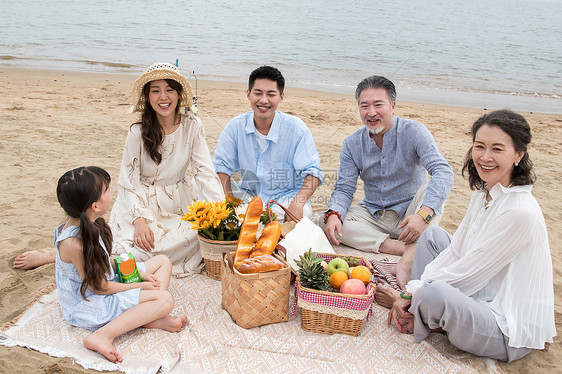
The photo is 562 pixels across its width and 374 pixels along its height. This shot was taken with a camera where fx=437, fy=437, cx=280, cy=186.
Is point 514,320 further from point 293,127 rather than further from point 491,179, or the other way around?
point 293,127

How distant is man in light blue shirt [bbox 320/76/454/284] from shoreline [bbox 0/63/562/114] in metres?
8.45

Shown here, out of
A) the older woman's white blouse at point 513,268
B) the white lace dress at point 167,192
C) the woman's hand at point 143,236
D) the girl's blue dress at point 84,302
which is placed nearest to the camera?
the older woman's white blouse at point 513,268

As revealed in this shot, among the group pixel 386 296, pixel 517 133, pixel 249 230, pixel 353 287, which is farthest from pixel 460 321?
pixel 249 230

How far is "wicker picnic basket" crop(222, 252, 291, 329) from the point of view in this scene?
9.03 ft

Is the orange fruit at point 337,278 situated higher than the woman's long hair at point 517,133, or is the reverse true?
the woman's long hair at point 517,133

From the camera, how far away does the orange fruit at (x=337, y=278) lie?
2.93 meters

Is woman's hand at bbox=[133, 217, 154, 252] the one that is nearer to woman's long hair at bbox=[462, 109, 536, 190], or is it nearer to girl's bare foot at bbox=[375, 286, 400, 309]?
girl's bare foot at bbox=[375, 286, 400, 309]

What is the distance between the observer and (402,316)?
289 cm

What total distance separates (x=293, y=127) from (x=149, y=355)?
96.7 inches

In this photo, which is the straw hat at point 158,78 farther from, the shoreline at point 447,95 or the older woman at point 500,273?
the shoreline at point 447,95

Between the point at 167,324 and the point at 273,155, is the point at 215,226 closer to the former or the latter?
the point at 167,324

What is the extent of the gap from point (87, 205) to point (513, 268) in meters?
2.53

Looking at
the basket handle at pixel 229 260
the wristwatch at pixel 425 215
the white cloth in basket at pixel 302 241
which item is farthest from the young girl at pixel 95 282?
the wristwatch at pixel 425 215

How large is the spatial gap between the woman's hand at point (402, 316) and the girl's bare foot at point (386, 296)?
216mm
